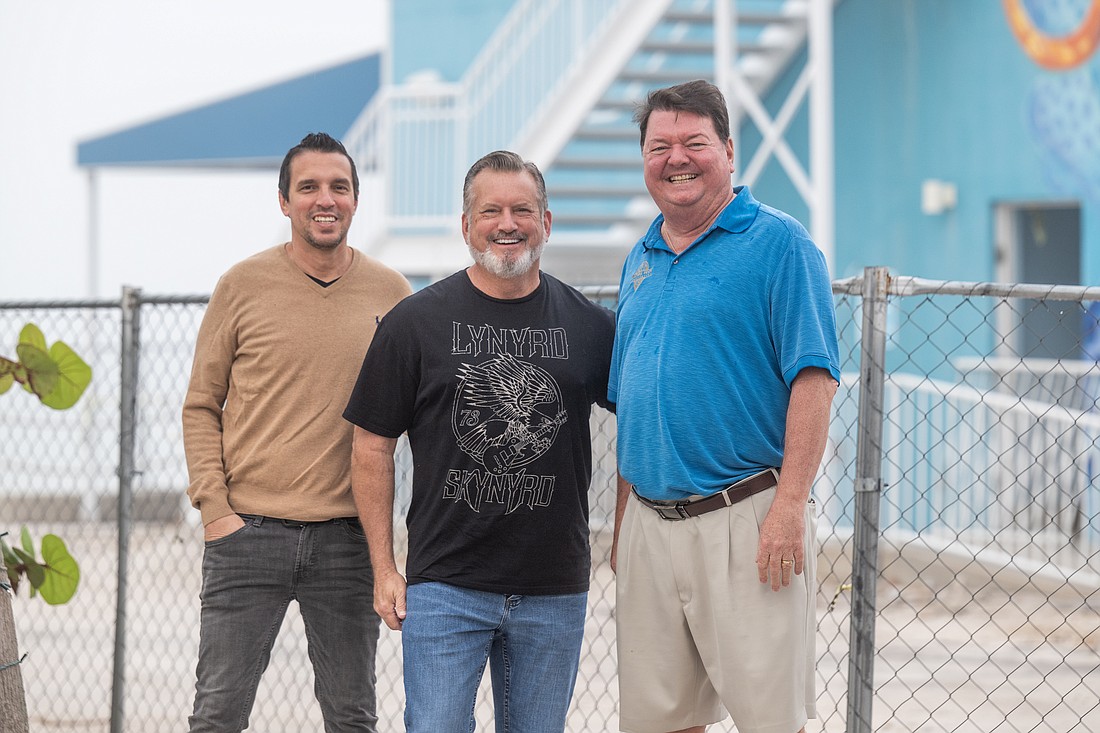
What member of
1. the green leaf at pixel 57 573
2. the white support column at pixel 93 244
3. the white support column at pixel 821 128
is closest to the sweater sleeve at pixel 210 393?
the green leaf at pixel 57 573

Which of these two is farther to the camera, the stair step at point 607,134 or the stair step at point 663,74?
the stair step at point 607,134

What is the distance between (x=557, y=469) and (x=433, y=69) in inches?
449

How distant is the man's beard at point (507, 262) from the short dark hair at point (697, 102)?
0.49 meters

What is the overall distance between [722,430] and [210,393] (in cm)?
150

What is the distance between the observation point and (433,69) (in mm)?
14062

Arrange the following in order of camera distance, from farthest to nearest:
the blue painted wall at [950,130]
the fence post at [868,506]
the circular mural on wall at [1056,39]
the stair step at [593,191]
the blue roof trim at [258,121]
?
the blue roof trim at [258,121], the stair step at [593,191], the blue painted wall at [950,130], the circular mural on wall at [1056,39], the fence post at [868,506]

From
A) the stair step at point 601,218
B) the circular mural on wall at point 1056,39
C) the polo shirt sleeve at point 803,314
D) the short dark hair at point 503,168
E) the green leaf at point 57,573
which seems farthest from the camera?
the stair step at point 601,218

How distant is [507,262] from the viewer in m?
3.26

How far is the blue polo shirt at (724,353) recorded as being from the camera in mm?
3129

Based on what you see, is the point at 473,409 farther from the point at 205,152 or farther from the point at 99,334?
the point at 205,152

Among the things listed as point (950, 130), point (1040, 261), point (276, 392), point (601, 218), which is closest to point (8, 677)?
point (276, 392)

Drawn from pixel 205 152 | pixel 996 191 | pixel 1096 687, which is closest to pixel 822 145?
pixel 996 191

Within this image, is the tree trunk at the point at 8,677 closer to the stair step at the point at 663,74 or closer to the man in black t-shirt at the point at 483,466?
the man in black t-shirt at the point at 483,466

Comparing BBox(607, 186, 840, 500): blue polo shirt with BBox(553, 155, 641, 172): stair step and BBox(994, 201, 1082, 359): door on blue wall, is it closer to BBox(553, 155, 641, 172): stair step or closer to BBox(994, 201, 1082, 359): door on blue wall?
BBox(994, 201, 1082, 359): door on blue wall
